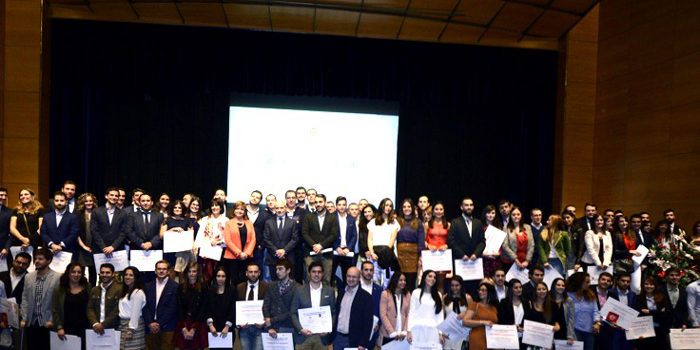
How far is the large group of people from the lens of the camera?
8.70 metres

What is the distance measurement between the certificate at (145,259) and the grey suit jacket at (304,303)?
2125 mm

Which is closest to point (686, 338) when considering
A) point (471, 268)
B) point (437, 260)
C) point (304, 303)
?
point (471, 268)

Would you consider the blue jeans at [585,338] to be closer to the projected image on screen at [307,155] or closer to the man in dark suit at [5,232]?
the projected image on screen at [307,155]

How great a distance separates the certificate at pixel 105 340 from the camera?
8430 mm

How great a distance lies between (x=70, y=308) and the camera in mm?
8555

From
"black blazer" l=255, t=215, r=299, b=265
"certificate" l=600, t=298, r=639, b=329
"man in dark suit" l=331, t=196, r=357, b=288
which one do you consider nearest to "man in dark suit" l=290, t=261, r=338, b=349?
"black blazer" l=255, t=215, r=299, b=265

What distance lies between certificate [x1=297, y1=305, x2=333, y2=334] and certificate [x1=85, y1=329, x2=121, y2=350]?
84.8 inches

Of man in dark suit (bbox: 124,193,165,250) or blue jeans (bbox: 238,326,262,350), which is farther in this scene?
man in dark suit (bbox: 124,193,165,250)

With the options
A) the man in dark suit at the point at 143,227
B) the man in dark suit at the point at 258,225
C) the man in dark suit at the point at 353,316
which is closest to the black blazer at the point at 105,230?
the man in dark suit at the point at 143,227

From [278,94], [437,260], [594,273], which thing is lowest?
[594,273]

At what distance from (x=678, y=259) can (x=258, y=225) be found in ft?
19.3

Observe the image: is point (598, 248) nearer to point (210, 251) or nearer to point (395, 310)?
point (395, 310)

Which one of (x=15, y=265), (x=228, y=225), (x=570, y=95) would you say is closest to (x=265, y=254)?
(x=228, y=225)

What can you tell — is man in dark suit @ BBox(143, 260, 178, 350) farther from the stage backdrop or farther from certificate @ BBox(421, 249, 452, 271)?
the stage backdrop
